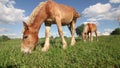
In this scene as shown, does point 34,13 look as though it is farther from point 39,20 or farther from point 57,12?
point 57,12

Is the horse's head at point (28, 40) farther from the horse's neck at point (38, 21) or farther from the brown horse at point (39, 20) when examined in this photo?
the horse's neck at point (38, 21)

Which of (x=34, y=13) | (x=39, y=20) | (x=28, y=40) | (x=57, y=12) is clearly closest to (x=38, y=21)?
(x=39, y=20)

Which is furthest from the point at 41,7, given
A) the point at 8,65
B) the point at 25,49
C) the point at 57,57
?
the point at 8,65

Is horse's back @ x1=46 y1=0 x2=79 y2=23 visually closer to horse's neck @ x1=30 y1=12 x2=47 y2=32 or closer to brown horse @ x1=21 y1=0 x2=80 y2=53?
brown horse @ x1=21 y1=0 x2=80 y2=53

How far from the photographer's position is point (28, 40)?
11.4 meters

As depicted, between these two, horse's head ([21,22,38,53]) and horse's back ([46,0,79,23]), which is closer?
horse's head ([21,22,38,53])

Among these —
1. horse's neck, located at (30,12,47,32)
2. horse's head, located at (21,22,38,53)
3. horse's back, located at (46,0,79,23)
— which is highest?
horse's back, located at (46,0,79,23)

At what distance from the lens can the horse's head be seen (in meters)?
11.3

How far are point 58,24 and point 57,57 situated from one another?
3772 mm

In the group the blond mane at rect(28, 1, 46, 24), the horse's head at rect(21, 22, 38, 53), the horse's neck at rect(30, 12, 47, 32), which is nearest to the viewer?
the horse's head at rect(21, 22, 38, 53)

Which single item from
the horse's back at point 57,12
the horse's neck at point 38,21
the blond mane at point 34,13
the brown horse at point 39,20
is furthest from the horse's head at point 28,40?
the horse's back at point 57,12

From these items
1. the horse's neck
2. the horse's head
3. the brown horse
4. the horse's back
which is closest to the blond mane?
the brown horse

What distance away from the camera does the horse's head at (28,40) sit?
37.1 feet

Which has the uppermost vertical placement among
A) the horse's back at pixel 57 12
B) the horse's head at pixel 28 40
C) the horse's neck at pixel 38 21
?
the horse's back at pixel 57 12
